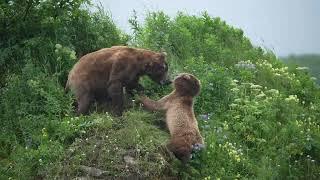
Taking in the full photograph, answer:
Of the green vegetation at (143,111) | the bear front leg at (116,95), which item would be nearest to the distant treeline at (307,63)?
the green vegetation at (143,111)

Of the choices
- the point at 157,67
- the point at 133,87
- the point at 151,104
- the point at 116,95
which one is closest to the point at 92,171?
the point at 116,95

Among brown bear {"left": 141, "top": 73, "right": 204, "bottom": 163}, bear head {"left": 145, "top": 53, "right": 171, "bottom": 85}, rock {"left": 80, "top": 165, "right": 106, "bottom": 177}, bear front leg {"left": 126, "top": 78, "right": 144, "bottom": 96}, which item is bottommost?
rock {"left": 80, "top": 165, "right": 106, "bottom": 177}

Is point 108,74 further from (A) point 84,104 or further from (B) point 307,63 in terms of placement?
(B) point 307,63

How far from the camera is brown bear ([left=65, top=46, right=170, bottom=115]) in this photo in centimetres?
1019

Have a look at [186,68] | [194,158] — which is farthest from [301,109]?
[194,158]

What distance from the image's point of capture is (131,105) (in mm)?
10492

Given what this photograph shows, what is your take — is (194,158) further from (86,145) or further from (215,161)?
(86,145)

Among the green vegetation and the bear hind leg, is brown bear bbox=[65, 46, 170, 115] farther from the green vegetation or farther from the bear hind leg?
the green vegetation

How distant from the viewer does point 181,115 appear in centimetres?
977

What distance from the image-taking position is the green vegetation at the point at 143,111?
367 inches

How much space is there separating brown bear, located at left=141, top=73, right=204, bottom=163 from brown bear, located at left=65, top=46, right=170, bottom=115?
16.0 inches

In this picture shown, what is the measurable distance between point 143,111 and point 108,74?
685 mm

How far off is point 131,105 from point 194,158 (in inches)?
53.8

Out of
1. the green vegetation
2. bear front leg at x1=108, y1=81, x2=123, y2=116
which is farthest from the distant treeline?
bear front leg at x1=108, y1=81, x2=123, y2=116
